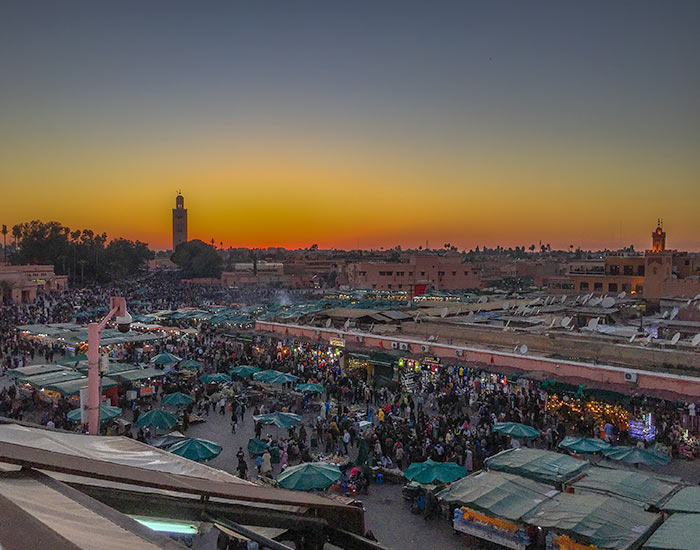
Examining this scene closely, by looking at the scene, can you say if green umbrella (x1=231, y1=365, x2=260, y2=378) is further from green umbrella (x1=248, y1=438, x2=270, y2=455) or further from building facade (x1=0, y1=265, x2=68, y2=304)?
building facade (x1=0, y1=265, x2=68, y2=304)

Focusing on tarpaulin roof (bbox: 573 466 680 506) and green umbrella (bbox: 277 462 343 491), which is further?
green umbrella (bbox: 277 462 343 491)

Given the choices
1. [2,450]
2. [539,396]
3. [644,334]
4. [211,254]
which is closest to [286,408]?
[539,396]

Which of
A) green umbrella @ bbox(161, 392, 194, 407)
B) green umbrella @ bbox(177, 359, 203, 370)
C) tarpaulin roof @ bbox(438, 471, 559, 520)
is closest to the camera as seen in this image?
tarpaulin roof @ bbox(438, 471, 559, 520)

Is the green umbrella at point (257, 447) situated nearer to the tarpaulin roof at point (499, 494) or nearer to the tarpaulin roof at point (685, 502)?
the tarpaulin roof at point (499, 494)

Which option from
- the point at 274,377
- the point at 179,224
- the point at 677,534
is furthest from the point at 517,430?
the point at 179,224

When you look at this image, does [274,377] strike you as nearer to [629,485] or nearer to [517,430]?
[517,430]

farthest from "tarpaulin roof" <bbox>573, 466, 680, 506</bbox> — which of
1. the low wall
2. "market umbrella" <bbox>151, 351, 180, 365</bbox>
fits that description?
"market umbrella" <bbox>151, 351, 180, 365</bbox>
